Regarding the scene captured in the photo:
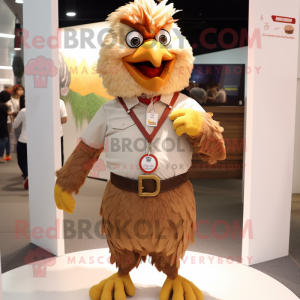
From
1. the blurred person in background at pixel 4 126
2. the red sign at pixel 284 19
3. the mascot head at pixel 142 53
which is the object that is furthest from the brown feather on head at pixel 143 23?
the blurred person in background at pixel 4 126

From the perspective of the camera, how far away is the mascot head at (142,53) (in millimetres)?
1523

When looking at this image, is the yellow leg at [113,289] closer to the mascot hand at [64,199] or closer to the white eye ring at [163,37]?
the mascot hand at [64,199]

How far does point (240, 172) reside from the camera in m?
5.27

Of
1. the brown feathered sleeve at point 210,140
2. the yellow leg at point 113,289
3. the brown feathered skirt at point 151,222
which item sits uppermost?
the brown feathered sleeve at point 210,140

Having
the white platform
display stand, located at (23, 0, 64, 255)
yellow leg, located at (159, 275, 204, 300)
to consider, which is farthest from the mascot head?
the white platform

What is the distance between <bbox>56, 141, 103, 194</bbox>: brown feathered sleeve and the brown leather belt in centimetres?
18

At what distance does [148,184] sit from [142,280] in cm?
68

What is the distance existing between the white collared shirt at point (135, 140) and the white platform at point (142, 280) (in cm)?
67

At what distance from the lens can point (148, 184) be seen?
1.51 metres

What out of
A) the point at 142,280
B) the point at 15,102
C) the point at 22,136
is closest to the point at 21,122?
the point at 22,136

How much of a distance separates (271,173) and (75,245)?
1.57 m

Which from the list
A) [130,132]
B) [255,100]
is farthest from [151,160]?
[255,100]

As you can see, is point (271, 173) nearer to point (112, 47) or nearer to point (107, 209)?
point (107, 209)

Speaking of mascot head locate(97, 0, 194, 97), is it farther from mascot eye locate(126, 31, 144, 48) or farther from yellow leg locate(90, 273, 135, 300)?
yellow leg locate(90, 273, 135, 300)
